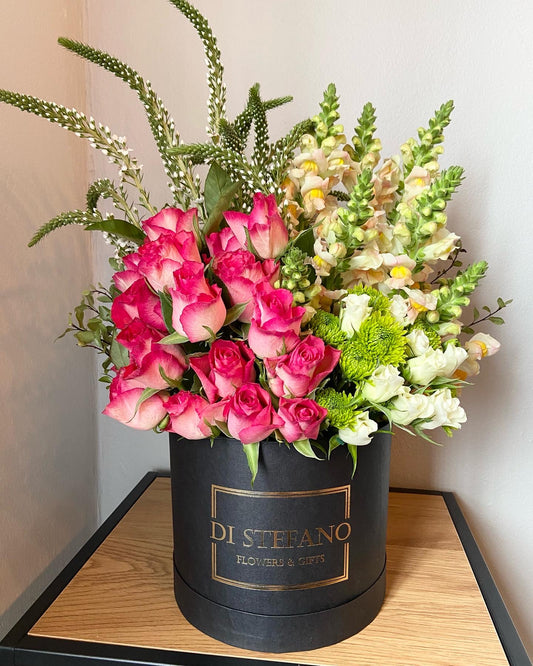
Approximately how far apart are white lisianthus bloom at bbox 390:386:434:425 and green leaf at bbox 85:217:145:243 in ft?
1.04

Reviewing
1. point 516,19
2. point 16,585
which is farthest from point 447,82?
point 16,585

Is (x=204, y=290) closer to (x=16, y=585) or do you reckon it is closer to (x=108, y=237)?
(x=108, y=237)

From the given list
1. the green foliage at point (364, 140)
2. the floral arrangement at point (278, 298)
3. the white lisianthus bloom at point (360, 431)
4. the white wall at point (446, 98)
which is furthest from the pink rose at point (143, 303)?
the white wall at point (446, 98)

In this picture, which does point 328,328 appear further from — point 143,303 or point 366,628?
point 366,628

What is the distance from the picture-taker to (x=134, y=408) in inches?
23.0

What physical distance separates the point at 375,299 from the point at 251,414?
0.18 meters

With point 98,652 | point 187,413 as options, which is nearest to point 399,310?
point 187,413

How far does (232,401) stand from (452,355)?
0.76 feet

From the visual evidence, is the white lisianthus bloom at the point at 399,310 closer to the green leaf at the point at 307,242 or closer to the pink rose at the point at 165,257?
the green leaf at the point at 307,242

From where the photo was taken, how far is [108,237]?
0.71 metres

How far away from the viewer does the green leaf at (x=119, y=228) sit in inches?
23.4

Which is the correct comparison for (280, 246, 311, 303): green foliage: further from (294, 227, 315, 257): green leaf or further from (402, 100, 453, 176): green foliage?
(402, 100, 453, 176): green foliage

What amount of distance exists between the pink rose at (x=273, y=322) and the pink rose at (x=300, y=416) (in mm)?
48

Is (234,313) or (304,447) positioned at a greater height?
(234,313)
